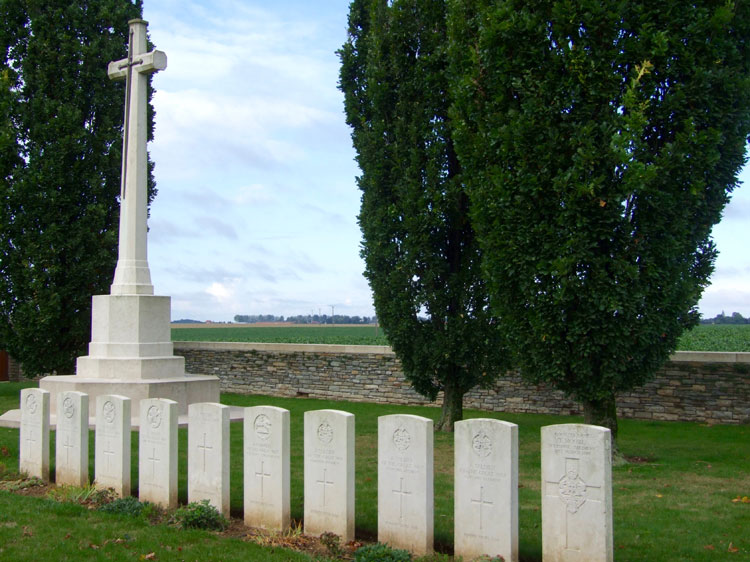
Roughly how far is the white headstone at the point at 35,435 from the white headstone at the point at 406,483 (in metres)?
4.39

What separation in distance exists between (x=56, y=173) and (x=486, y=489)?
12830 millimetres

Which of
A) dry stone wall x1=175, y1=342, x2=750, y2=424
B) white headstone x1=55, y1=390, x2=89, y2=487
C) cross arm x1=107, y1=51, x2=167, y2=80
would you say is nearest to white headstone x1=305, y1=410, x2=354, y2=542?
white headstone x1=55, y1=390, x2=89, y2=487

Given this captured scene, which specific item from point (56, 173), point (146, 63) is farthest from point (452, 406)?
point (56, 173)

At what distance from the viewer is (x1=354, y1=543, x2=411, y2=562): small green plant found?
5.16m

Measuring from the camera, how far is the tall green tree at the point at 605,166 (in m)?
8.13

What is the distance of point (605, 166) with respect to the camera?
8.12 m

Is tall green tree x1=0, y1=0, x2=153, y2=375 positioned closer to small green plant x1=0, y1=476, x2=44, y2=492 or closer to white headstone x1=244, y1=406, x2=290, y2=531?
small green plant x1=0, y1=476, x2=44, y2=492

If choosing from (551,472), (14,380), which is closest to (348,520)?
(551,472)

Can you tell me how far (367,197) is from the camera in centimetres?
1159

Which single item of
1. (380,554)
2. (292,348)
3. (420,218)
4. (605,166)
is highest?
(605,166)

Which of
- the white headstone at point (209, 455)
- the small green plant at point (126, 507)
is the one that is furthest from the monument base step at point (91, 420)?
the white headstone at point (209, 455)

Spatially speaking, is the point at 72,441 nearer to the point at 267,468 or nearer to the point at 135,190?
the point at 267,468

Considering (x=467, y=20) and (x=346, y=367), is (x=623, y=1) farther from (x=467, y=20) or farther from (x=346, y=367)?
(x=346, y=367)

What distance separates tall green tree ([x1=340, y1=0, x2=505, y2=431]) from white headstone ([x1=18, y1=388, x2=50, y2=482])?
5149mm
